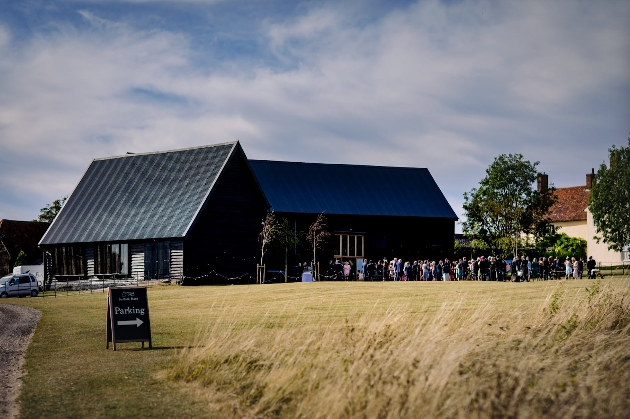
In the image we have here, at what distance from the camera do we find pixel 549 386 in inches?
409

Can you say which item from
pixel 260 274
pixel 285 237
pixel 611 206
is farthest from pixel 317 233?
pixel 611 206

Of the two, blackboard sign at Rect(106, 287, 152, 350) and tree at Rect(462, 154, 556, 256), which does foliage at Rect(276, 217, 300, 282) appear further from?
blackboard sign at Rect(106, 287, 152, 350)

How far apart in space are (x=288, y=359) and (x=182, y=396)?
5.81ft

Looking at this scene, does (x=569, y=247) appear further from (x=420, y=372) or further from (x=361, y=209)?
(x=420, y=372)

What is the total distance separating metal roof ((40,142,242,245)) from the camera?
175 feet

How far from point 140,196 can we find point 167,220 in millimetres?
5110

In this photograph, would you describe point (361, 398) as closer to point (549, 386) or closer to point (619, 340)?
point (549, 386)

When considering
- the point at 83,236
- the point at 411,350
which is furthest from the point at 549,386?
the point at 83,236

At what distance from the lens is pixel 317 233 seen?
6053 centimetres

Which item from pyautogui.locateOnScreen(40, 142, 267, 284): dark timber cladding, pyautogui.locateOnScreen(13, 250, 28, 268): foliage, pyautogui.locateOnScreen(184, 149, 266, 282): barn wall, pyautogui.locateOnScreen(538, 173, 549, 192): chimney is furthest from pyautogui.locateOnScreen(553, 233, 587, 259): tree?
pyautogui.locateOnScreen(13, 250, 28, 268): foliage

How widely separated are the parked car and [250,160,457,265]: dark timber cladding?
56.3ft

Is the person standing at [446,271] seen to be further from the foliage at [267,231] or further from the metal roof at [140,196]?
the metal roof at [140,196]

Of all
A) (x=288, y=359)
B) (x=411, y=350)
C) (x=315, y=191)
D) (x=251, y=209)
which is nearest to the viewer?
(x=411, y=350)

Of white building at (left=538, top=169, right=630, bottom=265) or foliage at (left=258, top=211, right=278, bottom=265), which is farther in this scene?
white building at (left=538, top=169, right=630, bottom=265)
